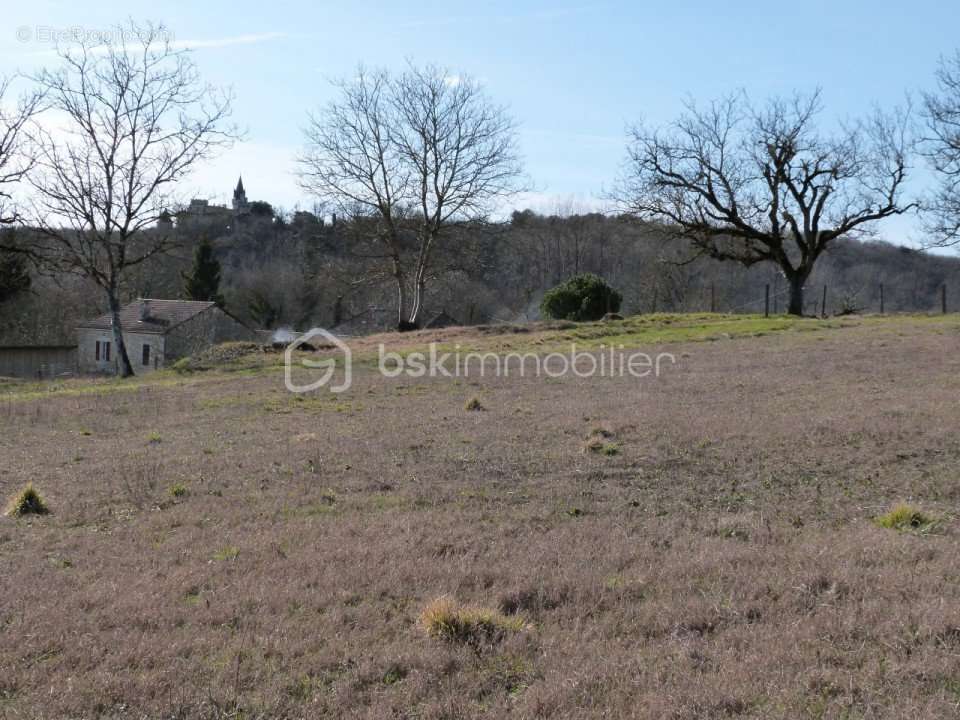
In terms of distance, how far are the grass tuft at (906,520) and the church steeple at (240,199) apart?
322 ft

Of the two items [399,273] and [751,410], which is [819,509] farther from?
[399,273]

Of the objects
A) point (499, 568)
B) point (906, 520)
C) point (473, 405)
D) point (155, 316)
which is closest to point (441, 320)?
point (155, 316)

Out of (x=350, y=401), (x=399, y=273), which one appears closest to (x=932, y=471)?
(x=350, y=401)

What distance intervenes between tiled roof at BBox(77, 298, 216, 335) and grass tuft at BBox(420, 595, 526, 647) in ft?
159

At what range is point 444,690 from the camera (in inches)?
153

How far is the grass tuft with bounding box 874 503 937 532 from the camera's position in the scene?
631 centimetres

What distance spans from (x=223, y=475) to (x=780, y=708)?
6950mm

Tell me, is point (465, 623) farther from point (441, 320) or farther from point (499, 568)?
point (441, 320)

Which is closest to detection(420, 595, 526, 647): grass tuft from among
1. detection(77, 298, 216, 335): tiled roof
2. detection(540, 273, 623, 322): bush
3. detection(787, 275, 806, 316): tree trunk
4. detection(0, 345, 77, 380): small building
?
detection(540, 273, 623, 322): bush

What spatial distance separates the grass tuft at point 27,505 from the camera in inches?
299

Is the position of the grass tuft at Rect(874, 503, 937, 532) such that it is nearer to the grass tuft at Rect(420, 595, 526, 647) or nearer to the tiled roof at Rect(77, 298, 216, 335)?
the grass tuft at Rect(420, 595, 526, 647)

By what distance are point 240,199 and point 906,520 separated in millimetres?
108629

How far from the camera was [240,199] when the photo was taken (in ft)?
351

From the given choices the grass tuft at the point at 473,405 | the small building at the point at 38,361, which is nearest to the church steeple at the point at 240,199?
the small building at the point at 38,361
